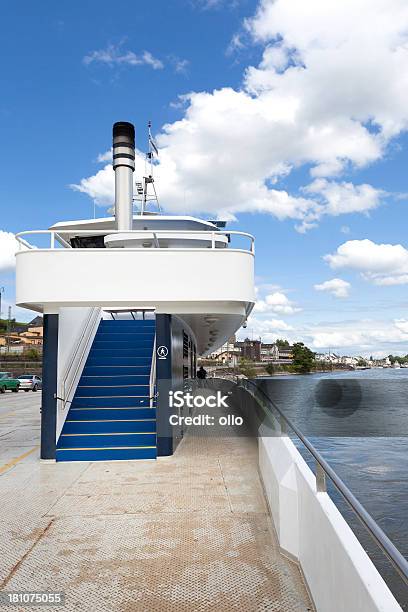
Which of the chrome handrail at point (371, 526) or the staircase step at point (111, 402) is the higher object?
the staircase step at point (111, 402)

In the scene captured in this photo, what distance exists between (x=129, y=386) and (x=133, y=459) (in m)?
2.31

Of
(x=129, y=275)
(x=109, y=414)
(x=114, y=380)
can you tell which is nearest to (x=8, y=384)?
(x=114, y=380)

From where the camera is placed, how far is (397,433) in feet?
86.9

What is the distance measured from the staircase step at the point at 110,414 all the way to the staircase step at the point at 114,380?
3.20 feet

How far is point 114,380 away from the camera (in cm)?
1160

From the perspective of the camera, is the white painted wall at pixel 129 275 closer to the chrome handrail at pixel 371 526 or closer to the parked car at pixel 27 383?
the chrome handrail at pixel 371 526

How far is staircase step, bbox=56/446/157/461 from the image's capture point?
30.3 feet

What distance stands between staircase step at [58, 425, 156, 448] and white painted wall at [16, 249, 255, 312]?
2.48m

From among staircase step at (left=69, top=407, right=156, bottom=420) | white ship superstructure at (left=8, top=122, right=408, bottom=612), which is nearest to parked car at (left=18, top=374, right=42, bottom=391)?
white ship superstructure at (left=8, top=122, right=408, bottom=612)

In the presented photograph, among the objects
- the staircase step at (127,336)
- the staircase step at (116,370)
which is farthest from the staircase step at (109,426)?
the staircase step at (127,336)

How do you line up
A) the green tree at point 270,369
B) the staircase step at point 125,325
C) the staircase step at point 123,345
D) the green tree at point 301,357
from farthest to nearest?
the green tree at point 301,357 < the green tree at point 270,369 < the staircase step at point 125,325 < the staircase step at point 123,345

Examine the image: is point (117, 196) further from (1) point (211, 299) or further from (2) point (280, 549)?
(2) point (280, 549)

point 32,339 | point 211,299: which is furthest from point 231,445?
point 32,339

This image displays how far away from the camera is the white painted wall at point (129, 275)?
9148 millimetres
